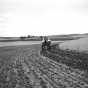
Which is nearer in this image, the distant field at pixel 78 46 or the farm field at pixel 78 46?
the farm field at pixel 78 46

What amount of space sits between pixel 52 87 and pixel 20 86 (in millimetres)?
1580

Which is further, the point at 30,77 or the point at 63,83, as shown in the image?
the point at 30,77

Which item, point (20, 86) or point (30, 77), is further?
point (30, 77)

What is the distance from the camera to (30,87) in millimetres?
6789

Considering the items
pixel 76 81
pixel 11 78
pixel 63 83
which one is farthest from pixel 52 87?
pixel 11 78

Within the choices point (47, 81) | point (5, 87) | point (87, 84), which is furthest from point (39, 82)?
point (87, 84)

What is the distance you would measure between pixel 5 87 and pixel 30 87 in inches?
49.8

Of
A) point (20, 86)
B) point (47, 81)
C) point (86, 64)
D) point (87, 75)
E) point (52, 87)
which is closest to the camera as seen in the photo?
point (52, 87)

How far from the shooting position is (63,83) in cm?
706

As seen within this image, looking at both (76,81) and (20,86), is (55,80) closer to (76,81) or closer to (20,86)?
(76,81)

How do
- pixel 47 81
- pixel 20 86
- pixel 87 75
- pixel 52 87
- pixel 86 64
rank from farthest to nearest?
1. pixel 86 64
2. pixel 87 75
3. pixel 47 81
4. pixel 20 86
5. pixel 52 87

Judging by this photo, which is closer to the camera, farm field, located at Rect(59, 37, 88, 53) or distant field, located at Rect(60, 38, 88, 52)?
farm field, located at Rect(59, 37, 88, 53)

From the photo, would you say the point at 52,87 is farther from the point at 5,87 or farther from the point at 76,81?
the point at 5,87

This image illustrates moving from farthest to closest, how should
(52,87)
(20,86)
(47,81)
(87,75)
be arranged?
(87,75), (47,81), (20,86), (52,87)
